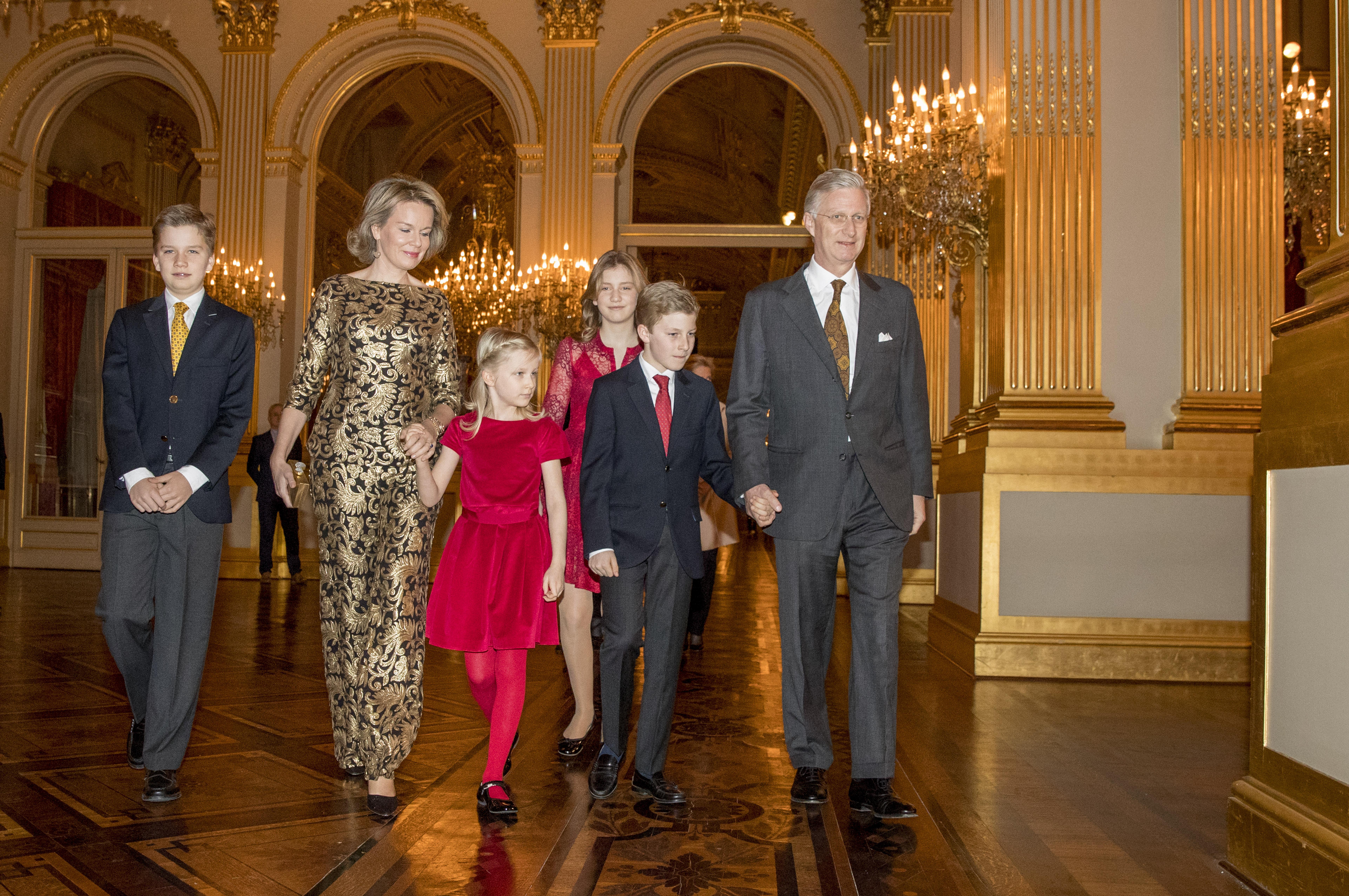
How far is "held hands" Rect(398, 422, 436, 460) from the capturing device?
2.53 m

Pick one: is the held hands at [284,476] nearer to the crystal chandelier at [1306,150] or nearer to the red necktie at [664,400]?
the red necktie at [664,400]

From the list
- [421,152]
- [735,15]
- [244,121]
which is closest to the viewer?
[735,15]

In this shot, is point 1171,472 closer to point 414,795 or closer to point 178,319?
point 414,795

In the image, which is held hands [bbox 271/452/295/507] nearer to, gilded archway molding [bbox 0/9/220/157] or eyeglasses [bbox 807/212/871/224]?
eyeglasses [bbox 807/212/871/224]

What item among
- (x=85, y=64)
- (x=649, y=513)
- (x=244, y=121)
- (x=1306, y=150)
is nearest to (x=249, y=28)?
(x=244, y=121)

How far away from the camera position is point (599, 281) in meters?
3.28

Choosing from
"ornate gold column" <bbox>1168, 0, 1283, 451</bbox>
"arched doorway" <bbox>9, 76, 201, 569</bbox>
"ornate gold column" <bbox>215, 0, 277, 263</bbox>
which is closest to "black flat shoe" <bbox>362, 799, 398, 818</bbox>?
"ornate gold column" <bbox>1168, 0, 1283, 451</bbox>

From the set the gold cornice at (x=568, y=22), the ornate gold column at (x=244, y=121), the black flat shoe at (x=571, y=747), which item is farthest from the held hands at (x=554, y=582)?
the ornate gold column at (x=244, y=121)

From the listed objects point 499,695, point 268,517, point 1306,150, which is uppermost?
point 1306,150

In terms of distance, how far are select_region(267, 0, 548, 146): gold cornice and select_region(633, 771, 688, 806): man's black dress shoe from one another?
842cm

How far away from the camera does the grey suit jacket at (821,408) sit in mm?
2643

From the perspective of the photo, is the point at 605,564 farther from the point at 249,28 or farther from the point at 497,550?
the point at 249,28

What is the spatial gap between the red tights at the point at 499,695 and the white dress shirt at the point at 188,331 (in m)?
0.81

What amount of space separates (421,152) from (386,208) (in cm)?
1267
